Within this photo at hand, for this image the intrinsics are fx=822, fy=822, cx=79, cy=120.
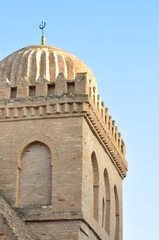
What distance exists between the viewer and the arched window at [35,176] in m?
30.8

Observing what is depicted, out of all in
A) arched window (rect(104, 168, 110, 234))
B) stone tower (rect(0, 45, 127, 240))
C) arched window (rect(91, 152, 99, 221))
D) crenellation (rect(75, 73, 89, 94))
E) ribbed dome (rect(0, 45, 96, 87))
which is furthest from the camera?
arched window (rect(104, 168, 110, 234))

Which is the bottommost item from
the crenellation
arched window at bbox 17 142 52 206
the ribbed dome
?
arched window at bbox 17 142 52 206

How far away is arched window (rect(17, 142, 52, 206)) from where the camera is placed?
101ft

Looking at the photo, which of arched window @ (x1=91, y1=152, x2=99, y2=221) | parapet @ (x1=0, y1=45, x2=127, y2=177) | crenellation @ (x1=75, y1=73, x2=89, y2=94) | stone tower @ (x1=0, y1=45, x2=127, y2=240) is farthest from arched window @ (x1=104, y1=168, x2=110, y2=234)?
crenellation @ (x1=75, y1=73, x2=89, y2=94)

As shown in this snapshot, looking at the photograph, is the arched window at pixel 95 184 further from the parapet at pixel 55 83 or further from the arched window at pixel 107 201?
the arched window at pixel 107 201

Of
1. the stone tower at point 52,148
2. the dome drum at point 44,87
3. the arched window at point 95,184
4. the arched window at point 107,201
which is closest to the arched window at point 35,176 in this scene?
the stone tower at point 52,148

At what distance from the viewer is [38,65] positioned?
3362 centimetres

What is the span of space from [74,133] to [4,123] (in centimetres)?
294

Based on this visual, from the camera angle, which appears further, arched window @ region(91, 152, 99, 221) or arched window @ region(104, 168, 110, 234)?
arched window @ region(104, 168, 110, 234)

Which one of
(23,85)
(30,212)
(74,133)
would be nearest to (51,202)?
(30,212)

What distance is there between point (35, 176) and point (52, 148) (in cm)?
127

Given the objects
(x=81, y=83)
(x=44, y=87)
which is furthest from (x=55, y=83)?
(x=81, y=83)

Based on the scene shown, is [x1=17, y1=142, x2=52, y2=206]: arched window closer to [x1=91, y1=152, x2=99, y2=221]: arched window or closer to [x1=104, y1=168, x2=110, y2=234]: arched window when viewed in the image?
[x1=91, y1=152, x2=99, y2=221]: arched window

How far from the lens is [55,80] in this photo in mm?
32594
